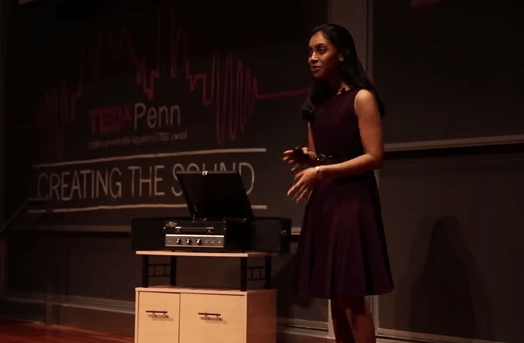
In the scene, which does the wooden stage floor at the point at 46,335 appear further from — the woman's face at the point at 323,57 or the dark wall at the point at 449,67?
the woman's face at the point at 323,57

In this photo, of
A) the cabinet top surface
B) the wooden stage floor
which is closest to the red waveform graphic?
the cabinet top surface

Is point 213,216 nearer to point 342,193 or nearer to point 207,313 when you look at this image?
point 207,313

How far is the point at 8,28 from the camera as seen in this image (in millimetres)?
6004

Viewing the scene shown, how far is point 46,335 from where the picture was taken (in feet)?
16.1

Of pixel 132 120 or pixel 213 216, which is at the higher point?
pixel 132 120

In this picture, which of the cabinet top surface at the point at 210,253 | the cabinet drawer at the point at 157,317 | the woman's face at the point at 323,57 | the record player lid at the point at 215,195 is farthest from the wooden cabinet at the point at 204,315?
the woman's face at the point at 323,57

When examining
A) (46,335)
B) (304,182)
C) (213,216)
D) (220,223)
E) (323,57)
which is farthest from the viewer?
(46,335)

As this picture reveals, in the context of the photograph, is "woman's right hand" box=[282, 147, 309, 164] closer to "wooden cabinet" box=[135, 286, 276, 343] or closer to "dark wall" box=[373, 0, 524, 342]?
"dark wall" box=[373, 0, 524, 342]

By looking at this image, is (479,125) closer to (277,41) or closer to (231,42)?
(277,41)

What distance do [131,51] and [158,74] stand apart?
1.04ft

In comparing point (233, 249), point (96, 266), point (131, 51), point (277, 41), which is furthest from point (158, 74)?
point (233, 249)

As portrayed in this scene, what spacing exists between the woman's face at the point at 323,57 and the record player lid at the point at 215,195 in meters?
0.94

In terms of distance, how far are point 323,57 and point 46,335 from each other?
286 centimetres

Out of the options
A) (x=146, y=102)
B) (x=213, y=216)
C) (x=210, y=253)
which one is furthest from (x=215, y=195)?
(x=146, y=102)
